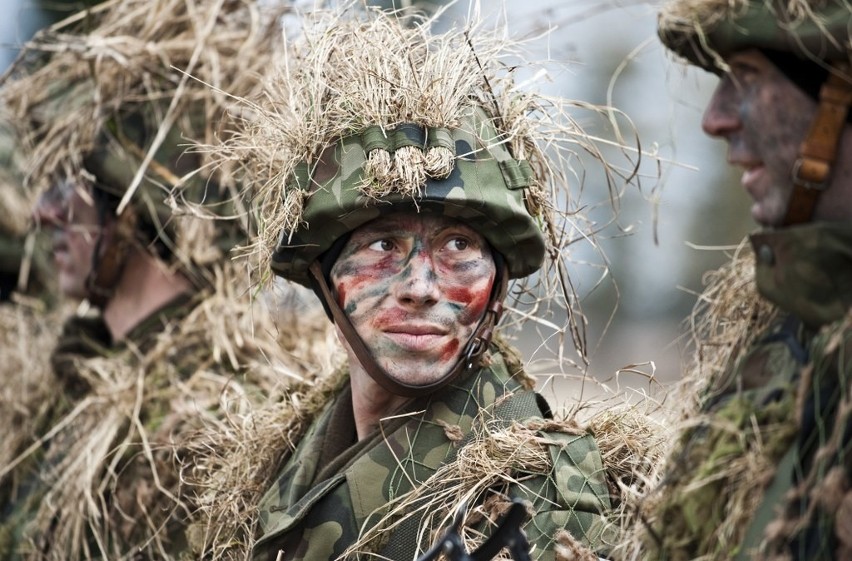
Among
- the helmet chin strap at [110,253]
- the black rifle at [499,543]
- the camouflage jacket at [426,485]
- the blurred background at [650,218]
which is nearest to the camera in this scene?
the black rifle at [499,543]

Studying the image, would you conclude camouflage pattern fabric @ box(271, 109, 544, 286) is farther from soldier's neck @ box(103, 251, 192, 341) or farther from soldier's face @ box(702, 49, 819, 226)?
soldier's neck @ box(103, 251, 192, 341)

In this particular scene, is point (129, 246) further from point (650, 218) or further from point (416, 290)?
point (650, 218)

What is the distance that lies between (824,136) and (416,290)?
A: 1249mm

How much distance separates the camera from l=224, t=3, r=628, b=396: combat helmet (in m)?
3.29

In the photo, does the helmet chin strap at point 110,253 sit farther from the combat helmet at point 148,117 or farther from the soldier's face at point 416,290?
the soldier's face at point 416,290

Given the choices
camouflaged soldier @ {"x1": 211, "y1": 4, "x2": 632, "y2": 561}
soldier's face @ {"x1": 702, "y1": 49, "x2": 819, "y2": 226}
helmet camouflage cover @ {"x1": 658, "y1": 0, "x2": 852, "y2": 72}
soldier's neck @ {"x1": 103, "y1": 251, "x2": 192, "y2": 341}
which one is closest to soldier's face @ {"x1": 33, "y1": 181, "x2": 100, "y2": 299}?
soldier's neck @ {"x1": 103, "y1": 251, "x2": 192, "y2": 341}

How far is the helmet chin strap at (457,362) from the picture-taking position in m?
3.31

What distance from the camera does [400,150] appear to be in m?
3.28

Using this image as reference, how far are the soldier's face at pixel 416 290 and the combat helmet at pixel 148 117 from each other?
1735mm

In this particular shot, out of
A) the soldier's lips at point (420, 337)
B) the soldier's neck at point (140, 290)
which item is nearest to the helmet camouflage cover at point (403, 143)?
the soldier's lips at point (420, 337)

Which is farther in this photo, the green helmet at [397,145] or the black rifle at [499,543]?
the green helmet at [397,145]

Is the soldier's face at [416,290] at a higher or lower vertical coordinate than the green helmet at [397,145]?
lower

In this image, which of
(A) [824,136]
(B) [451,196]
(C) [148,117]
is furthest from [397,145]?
(C) [148,117]

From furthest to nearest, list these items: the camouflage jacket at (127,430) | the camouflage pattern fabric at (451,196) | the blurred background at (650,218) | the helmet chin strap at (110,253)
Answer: the blurred background at (650,218) → the helmet chin strap at (110,253) → the camouflage jacket at (127,430) → the camouflage pattern fabric at (451,196)
